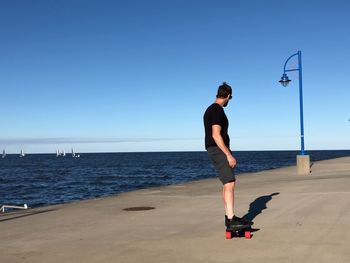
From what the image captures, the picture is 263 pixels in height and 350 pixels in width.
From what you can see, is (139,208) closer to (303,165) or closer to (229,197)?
(229,197)

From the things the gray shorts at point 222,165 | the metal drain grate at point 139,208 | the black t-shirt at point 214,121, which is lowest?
the metal drain grate at point 139,208

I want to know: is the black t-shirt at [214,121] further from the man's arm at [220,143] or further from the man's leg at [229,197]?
the man's leg at [229,197]

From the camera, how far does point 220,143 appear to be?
21.4ft

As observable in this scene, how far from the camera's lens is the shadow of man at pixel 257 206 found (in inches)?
335

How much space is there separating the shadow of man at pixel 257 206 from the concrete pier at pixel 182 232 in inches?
0.8

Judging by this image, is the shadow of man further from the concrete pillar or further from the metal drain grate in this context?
the concrete pillar

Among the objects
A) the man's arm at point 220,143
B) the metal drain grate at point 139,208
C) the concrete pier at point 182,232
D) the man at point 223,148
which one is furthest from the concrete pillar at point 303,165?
the man's arm at point 220,143

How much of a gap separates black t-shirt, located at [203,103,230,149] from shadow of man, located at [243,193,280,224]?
2059 mm

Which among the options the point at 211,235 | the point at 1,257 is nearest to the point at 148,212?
the point at 211,235

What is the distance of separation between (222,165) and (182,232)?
1272 millimetres

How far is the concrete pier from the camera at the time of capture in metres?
5.64

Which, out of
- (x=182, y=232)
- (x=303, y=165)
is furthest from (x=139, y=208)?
(x=303, y=165)

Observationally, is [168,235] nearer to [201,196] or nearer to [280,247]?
[280,247]

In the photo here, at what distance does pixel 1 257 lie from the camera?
232 inches
